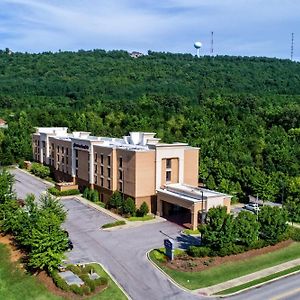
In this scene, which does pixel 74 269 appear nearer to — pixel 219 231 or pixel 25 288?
pixel 25 288

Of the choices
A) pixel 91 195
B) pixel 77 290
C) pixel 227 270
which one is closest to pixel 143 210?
pixel 91 195

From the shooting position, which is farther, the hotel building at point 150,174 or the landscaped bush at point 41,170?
the landscaped bush at point 41,170

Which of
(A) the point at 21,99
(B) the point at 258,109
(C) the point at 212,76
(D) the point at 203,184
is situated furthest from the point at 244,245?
(C) the point at 212,76

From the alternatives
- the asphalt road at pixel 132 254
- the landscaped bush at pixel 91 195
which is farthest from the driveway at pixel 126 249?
the landscaped bush at pixel 91 195

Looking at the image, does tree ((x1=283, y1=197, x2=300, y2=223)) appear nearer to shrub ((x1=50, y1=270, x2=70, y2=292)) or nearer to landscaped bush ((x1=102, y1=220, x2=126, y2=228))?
landscaped bush ((x1=102, y1=220, x2=126, y2=228))

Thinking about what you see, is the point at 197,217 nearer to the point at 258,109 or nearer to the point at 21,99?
the point at 258,109

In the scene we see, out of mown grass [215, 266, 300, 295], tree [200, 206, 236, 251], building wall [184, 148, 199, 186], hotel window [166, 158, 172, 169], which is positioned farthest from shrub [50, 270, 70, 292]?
building wall [184, 148, 199, 186]

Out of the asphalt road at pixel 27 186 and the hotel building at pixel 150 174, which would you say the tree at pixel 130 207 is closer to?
the hotel building at pixel 150 174
